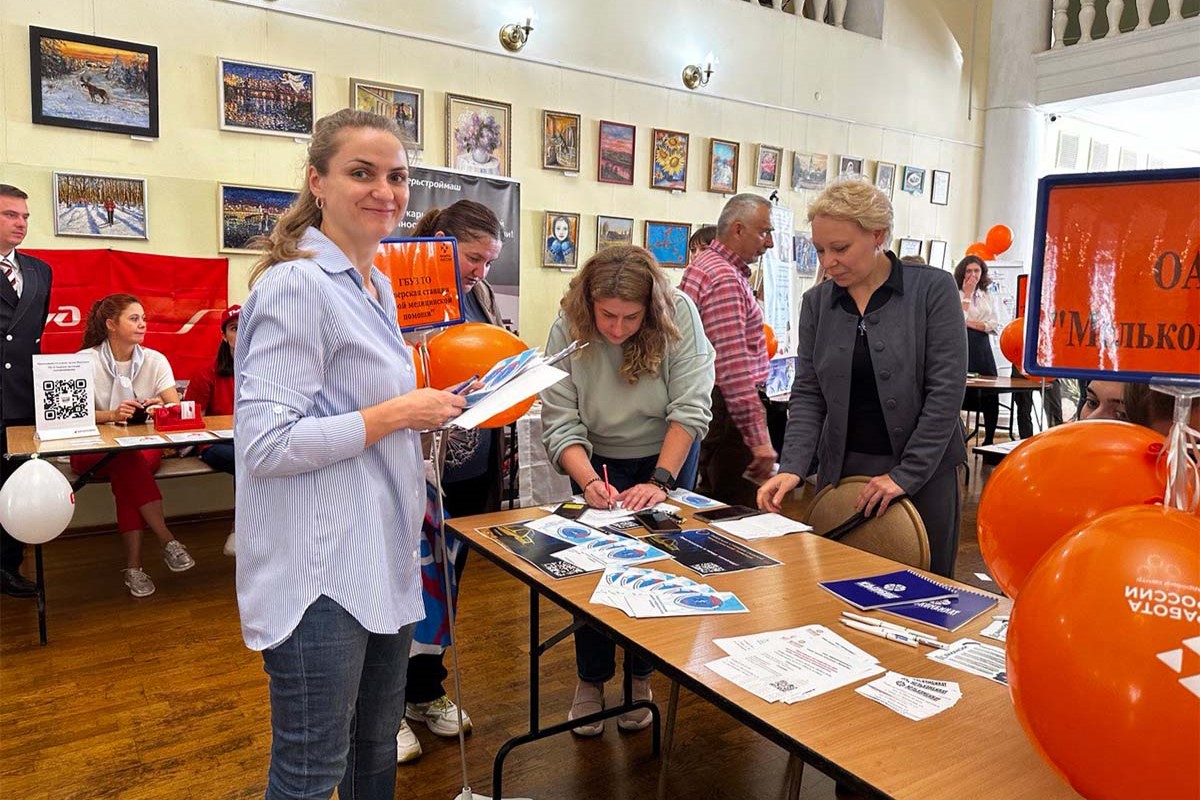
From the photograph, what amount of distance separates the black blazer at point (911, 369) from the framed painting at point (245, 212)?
12.9 ft

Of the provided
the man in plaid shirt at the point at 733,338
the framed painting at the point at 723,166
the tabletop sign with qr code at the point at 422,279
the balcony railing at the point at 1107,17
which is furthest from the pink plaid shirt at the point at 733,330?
the balcony railing at the point at 1107,17

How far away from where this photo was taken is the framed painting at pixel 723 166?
7.31 meters

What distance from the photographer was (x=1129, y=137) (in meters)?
10.8

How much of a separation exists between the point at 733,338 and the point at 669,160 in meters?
4.01

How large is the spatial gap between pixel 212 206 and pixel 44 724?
10.8ft

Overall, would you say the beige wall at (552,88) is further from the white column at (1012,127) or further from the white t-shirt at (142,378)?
the white t-shirt at (142,378)

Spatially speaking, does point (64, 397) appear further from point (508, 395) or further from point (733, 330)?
point (508, 395)

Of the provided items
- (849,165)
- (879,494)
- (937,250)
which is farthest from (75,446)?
(937,250)

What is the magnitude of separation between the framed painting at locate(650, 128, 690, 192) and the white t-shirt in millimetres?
4111

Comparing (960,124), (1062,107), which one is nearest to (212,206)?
(960,124)

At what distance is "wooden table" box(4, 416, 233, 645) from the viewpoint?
131 inches

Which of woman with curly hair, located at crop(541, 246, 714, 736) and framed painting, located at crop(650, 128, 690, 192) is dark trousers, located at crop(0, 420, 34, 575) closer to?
woman with curly hair, located at crop(541, 246, 714, 736)

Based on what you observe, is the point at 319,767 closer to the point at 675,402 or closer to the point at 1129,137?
the point at 675,402

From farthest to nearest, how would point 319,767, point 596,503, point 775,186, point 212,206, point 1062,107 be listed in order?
1. point 1062,107
2. point 775,186
3. point 212,206
4. point 596,503
5. point 319,767
